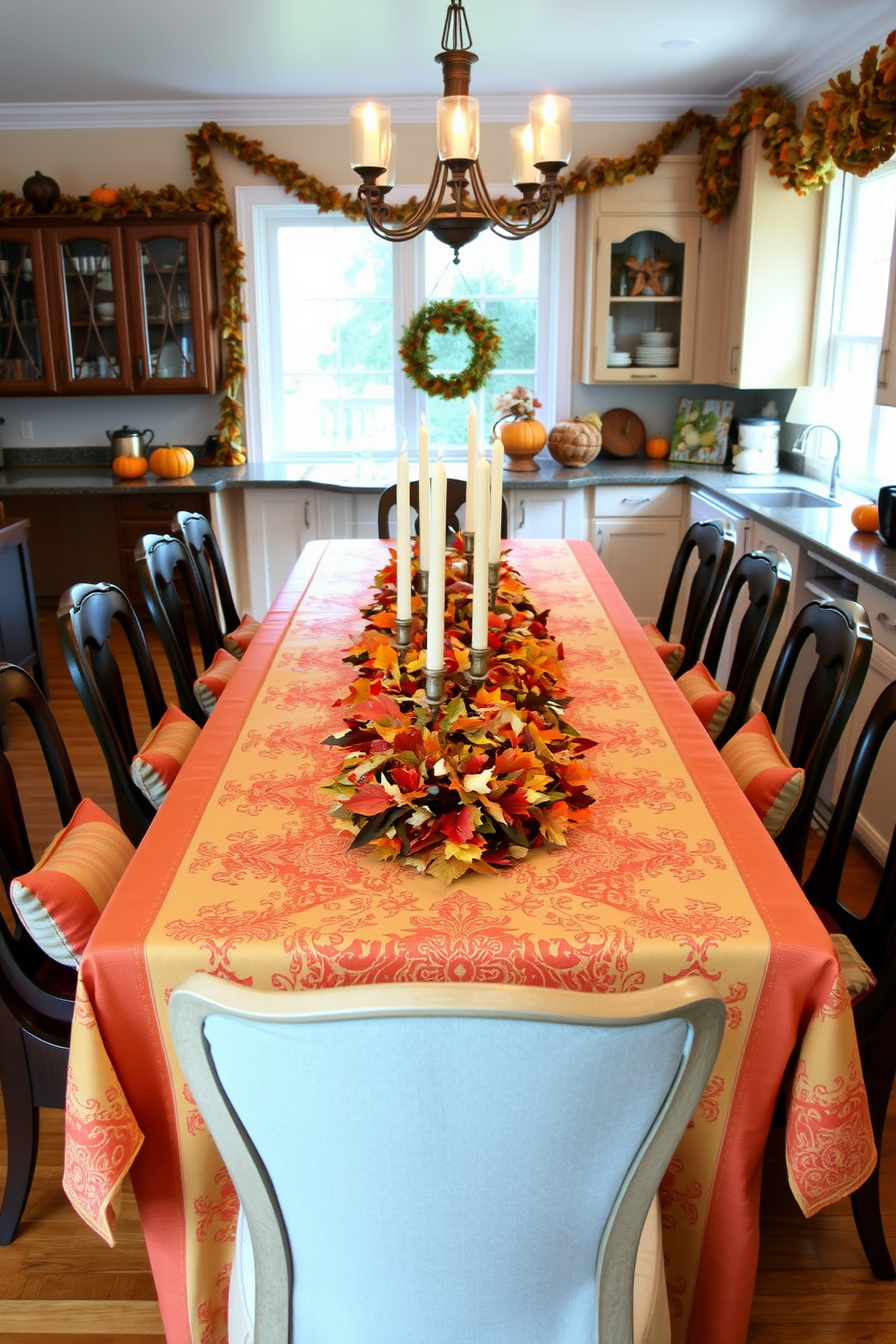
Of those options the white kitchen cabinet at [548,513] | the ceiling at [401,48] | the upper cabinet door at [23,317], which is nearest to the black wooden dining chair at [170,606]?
the ceiling at [401,48]

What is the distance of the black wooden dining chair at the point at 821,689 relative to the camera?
189cm

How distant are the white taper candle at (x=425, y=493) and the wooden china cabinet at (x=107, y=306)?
362 cm

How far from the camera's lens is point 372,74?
179 inches

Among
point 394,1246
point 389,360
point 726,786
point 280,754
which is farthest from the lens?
point 389,360

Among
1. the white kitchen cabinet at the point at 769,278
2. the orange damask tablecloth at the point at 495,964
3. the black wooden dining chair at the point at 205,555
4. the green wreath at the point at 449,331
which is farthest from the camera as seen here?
the green wreath at the point at 449,331

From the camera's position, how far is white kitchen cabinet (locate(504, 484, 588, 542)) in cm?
493

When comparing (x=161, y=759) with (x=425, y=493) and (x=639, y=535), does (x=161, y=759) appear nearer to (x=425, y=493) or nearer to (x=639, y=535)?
(x=425, y=493)

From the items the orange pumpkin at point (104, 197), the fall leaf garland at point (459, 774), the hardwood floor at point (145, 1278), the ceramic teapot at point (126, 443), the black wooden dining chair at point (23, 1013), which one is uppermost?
the orange pumpkin at point (104, 197)

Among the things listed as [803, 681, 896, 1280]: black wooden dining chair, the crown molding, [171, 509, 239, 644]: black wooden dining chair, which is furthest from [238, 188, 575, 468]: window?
[803, 681, 896, 1280]: black wooden dining chair

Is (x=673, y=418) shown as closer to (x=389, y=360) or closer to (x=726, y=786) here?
(x=389, y=360)

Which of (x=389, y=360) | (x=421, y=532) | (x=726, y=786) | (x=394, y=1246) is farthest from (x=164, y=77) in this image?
(x=394, y=1246)

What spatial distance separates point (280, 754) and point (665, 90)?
4263mm

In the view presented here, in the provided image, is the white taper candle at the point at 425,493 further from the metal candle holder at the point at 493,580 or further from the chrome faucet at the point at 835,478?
the chrome faucet at the point at 835,478

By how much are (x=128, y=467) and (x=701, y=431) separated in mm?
2841
